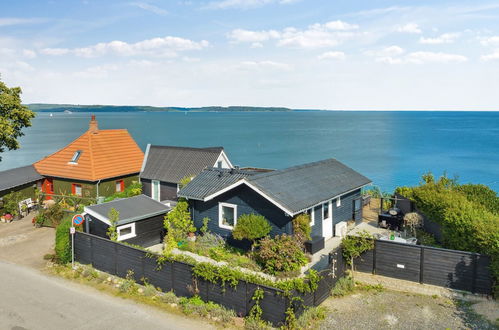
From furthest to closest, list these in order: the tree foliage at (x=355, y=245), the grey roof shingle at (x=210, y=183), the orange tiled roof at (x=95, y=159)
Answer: the orange tiled roof at (x=95, y=159) < the grey roof shingle at (x=210, y=183) < the tree foliage at (x=355, y=245)

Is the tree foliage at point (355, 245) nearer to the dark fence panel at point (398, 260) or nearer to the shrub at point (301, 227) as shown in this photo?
the dark fence panel at point (398, 260)

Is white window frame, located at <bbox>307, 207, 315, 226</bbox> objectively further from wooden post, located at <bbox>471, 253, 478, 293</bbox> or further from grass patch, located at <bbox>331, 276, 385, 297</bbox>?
wooden post, located at <bbox>471, 253, 478, 293</bbox>

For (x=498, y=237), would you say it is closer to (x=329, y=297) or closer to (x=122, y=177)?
(x=329, y=297)

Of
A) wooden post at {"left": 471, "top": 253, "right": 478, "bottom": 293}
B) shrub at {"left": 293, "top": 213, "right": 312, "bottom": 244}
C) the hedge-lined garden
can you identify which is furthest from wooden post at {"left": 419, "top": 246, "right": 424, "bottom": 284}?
shrub at {"left": 293, "top": 213, "right": 312, "bottom": 244}

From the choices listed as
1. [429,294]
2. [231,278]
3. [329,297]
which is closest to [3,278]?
[231,278]

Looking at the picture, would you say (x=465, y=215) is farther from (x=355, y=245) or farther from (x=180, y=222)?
(x=180, y=222)

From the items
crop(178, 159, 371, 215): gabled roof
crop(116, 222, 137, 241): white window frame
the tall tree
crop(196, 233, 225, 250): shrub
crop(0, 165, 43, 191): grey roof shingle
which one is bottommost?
crop(196, 233, 225, 250): shrub

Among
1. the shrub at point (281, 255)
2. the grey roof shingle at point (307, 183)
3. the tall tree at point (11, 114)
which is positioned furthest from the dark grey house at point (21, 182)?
the shrub at point (281, 255)
